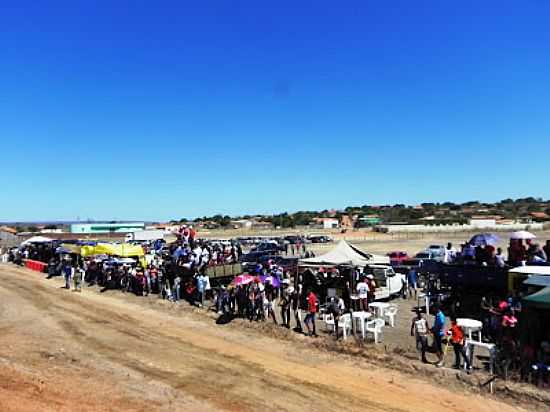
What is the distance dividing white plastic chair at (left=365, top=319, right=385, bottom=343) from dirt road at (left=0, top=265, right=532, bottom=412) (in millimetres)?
1891

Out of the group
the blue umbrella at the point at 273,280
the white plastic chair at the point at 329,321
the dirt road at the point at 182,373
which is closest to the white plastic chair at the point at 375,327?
the white plastic chair at the point at 329,321

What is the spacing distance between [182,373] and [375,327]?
6.11m

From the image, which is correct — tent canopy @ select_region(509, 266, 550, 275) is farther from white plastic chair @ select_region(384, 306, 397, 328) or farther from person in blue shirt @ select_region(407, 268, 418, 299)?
person in blue shirt @ select_region(407, 268, 418, 299)

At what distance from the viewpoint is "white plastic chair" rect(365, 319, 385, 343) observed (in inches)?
592

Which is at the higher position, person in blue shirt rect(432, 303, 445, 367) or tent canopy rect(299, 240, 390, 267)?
tent canopy rect(299, 240, 390, 267)

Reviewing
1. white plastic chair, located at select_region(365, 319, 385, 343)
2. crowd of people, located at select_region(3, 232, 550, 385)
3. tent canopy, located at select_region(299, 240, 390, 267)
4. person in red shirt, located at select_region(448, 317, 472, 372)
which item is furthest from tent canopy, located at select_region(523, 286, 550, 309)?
tent canopy, located at select_region(299, 240, 390, 267)

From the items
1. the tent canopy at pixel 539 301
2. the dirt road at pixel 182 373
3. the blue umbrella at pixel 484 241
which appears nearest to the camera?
the dirt road at pixel 182 373

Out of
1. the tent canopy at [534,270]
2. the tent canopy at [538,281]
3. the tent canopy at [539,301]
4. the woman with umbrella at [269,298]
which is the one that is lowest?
the woman with umbrella at [269,298]

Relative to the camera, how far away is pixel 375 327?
597 inches

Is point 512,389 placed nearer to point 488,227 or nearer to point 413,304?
point 413,304

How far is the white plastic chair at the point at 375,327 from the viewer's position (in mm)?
15039

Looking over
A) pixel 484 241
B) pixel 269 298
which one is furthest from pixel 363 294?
pixel 484 241

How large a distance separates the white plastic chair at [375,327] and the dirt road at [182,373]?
6.21 ft

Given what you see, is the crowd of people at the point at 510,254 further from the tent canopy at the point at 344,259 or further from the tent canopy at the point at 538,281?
the tent canopy at the point at 344,259
